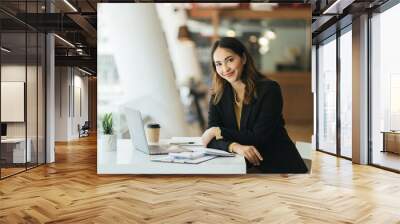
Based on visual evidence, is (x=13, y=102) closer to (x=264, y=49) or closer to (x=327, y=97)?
(x=264, y=49)

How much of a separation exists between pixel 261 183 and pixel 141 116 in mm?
1830

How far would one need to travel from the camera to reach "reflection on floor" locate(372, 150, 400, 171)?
21.5 ft

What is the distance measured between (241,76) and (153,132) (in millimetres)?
1339

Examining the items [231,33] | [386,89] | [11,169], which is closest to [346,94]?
[386,89]

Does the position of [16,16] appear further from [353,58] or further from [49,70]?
[353,58]

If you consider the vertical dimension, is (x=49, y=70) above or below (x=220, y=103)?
above

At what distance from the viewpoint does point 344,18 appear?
23.7 ft

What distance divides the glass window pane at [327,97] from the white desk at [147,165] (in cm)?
473

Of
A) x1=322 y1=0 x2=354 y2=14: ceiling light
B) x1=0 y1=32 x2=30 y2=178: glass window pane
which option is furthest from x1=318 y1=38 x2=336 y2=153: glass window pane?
x1=0 y1=32 x2=30 y2=178: glass window pane

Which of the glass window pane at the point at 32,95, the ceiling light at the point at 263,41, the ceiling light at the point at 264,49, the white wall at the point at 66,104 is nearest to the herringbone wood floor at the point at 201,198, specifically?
the glass window pane at the point at 32,95

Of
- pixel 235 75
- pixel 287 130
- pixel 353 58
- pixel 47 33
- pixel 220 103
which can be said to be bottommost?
pixel 287 130

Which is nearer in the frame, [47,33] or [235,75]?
[235,75]

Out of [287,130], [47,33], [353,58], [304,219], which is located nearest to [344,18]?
[353,58]

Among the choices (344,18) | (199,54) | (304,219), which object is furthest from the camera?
(344,18)
